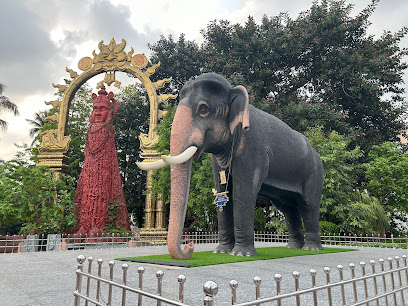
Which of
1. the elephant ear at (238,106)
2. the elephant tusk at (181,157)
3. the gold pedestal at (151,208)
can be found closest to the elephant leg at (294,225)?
the elephant ear at (238,106)

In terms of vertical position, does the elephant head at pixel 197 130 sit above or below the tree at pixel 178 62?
below

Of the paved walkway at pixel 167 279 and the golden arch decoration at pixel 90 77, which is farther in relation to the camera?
A: the golden arch decoration at pixel 90 77

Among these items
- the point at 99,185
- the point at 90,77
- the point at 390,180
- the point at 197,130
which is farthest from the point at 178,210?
the point at 90,77

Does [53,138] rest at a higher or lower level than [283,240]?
higher

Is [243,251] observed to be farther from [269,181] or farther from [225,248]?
[269,181]

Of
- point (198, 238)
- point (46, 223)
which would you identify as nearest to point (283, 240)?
point (198, 238)

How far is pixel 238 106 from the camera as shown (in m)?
5.53

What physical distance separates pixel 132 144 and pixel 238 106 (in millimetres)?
16317

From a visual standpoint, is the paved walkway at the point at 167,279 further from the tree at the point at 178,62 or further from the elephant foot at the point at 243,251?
the tree at the point at 178,62

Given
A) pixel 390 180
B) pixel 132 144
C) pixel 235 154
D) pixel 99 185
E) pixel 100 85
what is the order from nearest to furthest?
1. pixel 235 154
2. pixel 99 185
3. pixel 390 180
4. pixel 100 85
5. pixel 132 144

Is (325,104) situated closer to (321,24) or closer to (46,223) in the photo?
(321,24)

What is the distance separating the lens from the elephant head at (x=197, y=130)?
473 centimetres

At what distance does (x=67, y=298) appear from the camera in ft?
10.2

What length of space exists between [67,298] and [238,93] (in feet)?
13.2
